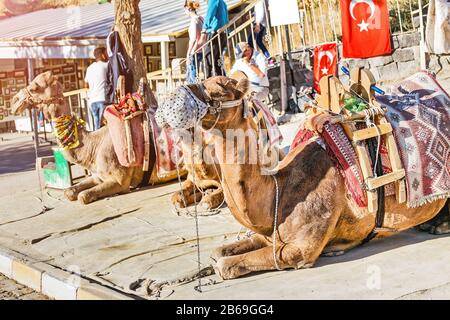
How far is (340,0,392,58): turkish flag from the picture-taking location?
1309 centimetres

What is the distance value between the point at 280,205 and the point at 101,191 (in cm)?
449

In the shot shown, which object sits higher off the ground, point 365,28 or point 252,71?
point 365,28

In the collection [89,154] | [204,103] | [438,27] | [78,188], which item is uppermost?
[438,27]

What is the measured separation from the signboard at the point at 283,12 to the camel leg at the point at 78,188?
4.21 meters

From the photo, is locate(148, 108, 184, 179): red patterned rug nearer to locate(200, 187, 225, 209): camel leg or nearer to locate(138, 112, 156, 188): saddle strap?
locate(138, 112, 156, 188): saddle strap

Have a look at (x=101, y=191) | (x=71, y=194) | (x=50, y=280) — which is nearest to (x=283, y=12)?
(x=101, y=191)

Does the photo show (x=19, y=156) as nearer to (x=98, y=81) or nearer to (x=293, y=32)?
(x=98, y=81)

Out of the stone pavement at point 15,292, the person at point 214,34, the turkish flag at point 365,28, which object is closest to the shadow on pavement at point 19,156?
the person at point 214,34

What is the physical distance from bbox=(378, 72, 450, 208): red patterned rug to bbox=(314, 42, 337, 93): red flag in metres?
5.63

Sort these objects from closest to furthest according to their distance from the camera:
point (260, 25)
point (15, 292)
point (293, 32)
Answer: point (15, 292), point (260, 25), point (293, 32)

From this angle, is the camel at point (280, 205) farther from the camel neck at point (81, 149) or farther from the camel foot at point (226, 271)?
the camel neck at point (81, 149)

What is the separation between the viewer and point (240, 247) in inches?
291
